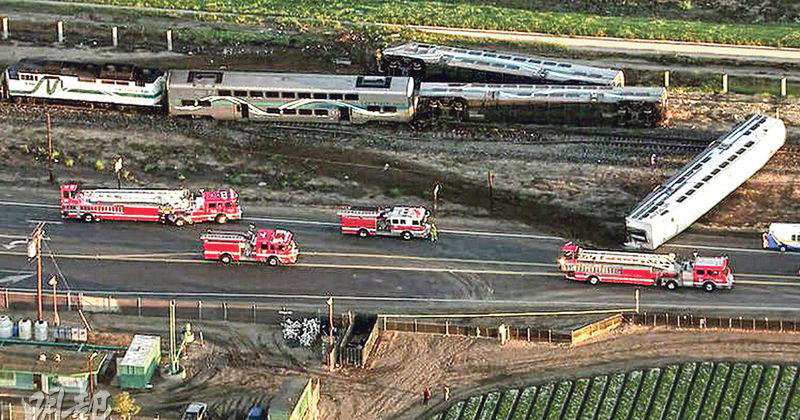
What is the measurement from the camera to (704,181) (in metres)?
96.9

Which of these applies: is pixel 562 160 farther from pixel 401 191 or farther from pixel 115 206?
pixel 115 206

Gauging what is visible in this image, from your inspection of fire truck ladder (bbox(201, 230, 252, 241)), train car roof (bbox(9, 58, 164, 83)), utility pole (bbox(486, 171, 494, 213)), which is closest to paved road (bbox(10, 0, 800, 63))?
train car roof (bbox(9, 58, 164, 83))

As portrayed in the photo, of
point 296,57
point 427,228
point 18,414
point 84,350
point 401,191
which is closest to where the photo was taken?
point 18,414

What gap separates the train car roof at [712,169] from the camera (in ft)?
308

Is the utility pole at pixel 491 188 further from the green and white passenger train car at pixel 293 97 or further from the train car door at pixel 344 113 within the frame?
the train car door at pixel 344 113

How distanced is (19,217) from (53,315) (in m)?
14.4

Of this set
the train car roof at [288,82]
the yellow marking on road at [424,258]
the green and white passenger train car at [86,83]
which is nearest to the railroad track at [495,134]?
the train car roof at [288,82]

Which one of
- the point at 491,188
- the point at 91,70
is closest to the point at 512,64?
the point at 491,188

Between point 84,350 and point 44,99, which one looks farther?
point 44,99

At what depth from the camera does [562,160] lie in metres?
106

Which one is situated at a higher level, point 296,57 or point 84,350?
point 296,57

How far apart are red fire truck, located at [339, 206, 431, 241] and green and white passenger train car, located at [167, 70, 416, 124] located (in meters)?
17.6

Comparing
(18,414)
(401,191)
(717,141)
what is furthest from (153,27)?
(18,414)

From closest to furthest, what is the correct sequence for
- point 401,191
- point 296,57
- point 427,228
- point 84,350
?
point 84,350 → point 427,228 → point 401,191 → point 296,57
